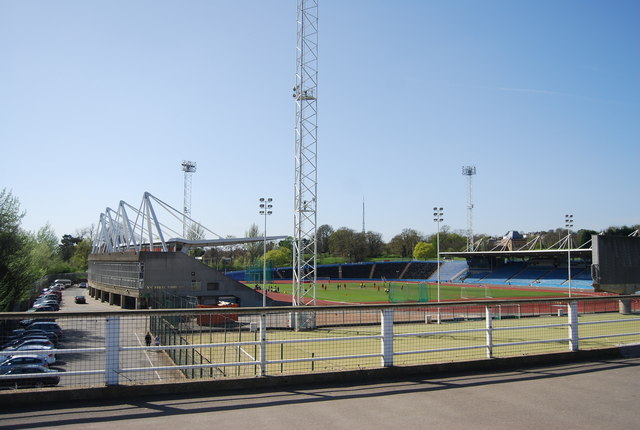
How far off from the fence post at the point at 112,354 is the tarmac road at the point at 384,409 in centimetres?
37

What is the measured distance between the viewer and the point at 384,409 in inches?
259

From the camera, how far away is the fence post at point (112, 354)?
22.8ft

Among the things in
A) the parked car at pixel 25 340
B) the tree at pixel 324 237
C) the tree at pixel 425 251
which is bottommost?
the parked car at pixel 25 340

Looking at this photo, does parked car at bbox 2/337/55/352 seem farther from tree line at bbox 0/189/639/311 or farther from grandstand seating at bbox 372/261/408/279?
grandstand seating at bbox 372/261/408/279

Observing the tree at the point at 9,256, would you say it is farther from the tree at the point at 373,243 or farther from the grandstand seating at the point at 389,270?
the tree at the point at 373,243

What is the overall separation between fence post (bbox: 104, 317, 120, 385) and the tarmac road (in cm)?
37

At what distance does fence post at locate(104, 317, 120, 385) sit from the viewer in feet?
22.8

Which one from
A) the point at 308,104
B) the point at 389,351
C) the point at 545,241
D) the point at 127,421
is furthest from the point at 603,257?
the point at 545,241

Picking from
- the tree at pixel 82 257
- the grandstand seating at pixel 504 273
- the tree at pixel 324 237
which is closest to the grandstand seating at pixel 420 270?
the grandstand seating at pixel 504 273

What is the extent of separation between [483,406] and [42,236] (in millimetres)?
75834

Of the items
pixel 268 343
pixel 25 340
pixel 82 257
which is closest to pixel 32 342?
pixel 25 340

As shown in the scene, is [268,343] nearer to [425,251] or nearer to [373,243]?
[425,251]

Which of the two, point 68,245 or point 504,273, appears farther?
point 68,245

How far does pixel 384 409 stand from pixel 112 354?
3.85m
